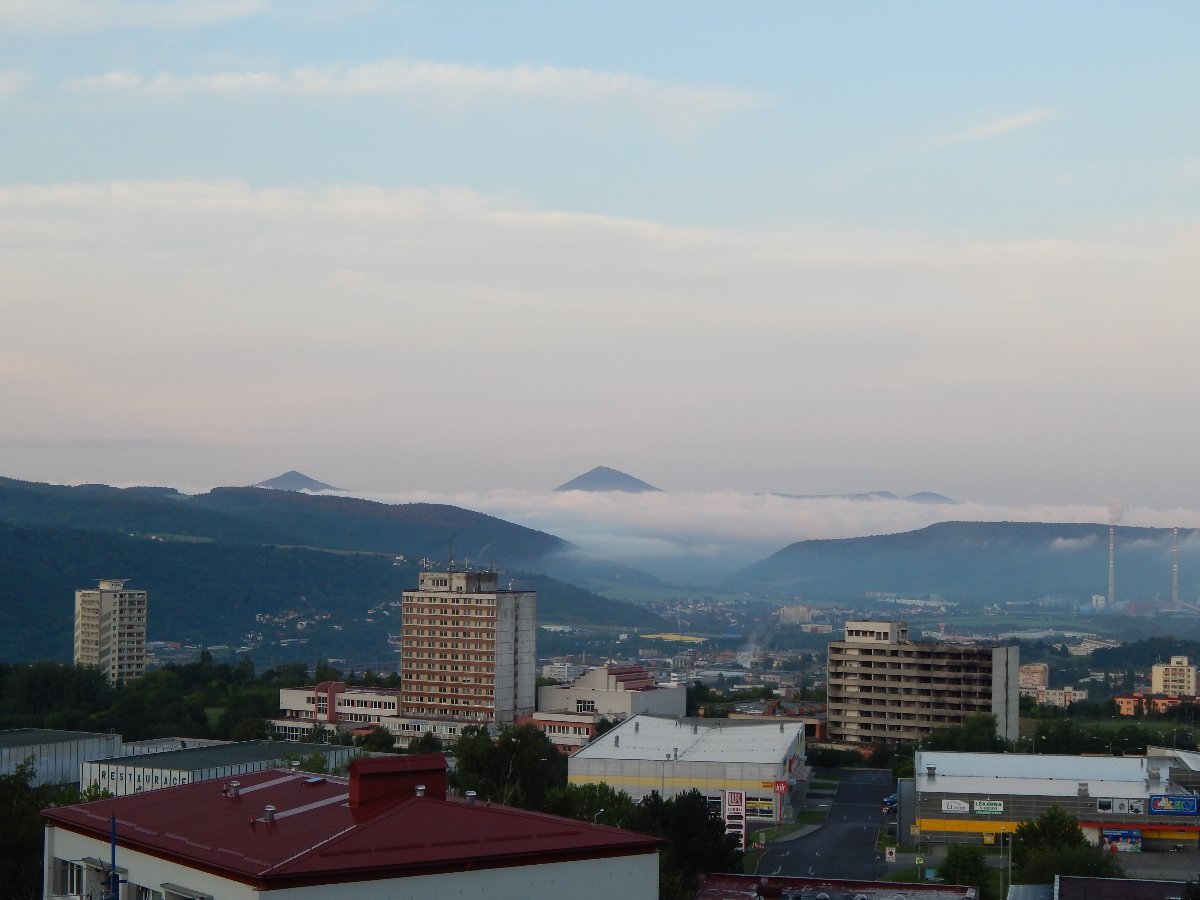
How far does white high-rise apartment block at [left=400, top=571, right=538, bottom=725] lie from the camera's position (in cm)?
8619

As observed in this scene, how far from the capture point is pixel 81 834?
18.9 m

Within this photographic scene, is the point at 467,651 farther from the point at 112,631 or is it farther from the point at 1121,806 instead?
the point at 1121,806

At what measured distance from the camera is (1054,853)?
1412 inches

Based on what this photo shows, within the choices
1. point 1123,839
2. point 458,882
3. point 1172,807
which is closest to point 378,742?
point 1123,839

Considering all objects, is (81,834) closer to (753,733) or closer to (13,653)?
(753,733)

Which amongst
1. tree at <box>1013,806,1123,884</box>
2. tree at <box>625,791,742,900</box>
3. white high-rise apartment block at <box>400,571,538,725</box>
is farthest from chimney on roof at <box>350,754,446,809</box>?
white high-rise apartment block at <box>400,571,538,725</box>

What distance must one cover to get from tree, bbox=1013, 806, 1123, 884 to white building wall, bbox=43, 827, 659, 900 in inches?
781

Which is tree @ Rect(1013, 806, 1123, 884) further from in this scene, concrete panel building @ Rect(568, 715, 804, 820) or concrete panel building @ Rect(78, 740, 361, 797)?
concrete panel building @ Rect(78, 740, 361, 797)

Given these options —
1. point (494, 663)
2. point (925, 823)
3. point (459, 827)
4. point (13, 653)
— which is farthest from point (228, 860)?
point (13, 653)

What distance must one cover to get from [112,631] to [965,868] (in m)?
94.5

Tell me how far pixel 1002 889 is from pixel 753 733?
29369 millimetres

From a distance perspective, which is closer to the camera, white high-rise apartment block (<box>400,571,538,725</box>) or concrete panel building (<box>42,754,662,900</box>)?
concrete panel building (<box>42,754,662,900</box>)

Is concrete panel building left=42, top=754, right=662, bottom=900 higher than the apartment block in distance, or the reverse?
concrete panel building left=42, top=754, right=662, bottom=900

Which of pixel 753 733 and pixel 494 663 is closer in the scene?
pixel 753 733
